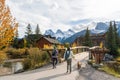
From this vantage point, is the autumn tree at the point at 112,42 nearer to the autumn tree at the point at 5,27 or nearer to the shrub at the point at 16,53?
the shrub at the point at 16,53

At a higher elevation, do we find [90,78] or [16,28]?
[16,28]

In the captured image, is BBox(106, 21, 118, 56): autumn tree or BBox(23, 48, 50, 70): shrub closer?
BBox(23, 48, 50, 70): shrub

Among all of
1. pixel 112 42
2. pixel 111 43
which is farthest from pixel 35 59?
pixel 111 43

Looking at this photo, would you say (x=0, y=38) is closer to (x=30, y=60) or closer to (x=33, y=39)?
(x=30, y=60)

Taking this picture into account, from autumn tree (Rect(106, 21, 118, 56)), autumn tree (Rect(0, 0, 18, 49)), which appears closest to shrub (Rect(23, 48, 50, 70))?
autumn tree (Rect(0, 0, 18, 49))

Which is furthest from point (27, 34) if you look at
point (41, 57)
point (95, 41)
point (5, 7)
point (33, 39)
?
point (5, 7)

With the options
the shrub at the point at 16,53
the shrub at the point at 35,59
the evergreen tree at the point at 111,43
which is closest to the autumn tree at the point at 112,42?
the evergreen tree at the point at 111,43

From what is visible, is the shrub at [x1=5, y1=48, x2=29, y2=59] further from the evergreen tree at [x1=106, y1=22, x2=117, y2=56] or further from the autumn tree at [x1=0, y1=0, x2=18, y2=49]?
the autumn tree at [x1=0, y1=0, x2=18, y2=49]

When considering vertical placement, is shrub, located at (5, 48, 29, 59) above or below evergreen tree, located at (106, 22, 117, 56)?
below

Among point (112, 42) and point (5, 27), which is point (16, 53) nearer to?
point (112, 42)

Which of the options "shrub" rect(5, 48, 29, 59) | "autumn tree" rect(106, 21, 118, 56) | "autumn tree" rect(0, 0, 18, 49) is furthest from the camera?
"shrub" rect(5, 48, 29, 59)

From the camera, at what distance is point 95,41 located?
5182 inches

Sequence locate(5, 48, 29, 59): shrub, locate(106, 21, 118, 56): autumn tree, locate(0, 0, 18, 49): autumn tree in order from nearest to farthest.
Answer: locate(0, 0, 18, 49): autumn tree, locate(106, 21, 118, 56): autumn tree, locate(5, 48, 29, 59): shrub

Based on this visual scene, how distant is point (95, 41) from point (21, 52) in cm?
6813
